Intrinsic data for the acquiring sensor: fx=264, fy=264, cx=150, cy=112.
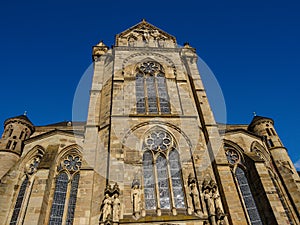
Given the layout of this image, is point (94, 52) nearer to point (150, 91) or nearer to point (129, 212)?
point (150, 91)

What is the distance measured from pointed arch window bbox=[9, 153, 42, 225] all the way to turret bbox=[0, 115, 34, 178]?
1.96 metres

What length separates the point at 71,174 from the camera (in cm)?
1575

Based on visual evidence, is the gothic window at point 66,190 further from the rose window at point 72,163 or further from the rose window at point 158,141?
the rose window at point 158,141

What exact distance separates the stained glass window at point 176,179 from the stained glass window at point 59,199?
20.6ft

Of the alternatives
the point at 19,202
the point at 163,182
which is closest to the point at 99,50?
the point at 19,202

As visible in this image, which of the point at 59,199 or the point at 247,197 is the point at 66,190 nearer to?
the point at 59,199

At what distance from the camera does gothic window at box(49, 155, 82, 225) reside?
45.1 ft

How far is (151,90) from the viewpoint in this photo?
1772cm

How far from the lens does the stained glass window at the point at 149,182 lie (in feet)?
38.2

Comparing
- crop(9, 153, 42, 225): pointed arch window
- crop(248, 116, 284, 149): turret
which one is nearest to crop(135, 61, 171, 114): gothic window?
crop(9, 153, 42, 225): pointed arch window

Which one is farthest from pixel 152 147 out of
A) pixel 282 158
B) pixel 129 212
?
pixel 282 158

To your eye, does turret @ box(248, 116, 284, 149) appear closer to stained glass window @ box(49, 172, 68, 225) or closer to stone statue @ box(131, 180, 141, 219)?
stone statue @ box(131, 180, 141, 219)

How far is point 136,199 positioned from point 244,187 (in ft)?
24.9

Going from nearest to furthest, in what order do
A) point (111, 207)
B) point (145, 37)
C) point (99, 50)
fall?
point (111, 207)
point (99, 50)
point (145, 37)
